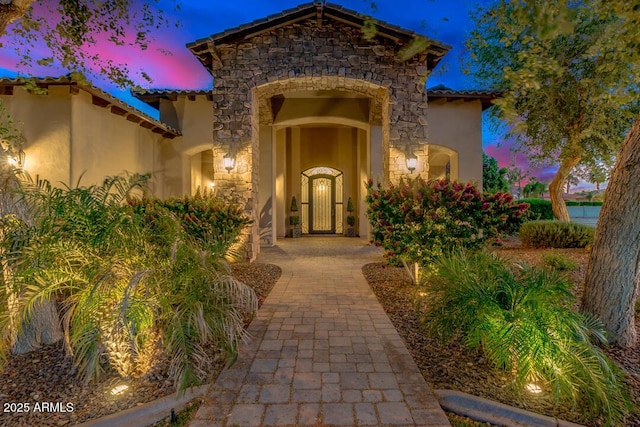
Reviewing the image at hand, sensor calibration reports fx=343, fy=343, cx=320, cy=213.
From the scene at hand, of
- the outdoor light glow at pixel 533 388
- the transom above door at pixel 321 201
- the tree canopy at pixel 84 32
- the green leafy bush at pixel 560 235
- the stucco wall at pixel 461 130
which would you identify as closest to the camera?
the outdoor light glow at pixel 533 388

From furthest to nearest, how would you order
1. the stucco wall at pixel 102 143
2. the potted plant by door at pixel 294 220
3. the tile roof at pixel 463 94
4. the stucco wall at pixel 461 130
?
the potted plant by door at pixel 294 220, the stucco wall at pixel 461 130, the tile roof at pixel 463 94, the stucco wall at pixel 102 143

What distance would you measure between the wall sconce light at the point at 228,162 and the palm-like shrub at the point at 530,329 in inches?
236

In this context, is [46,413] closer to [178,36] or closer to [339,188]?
[178,36]

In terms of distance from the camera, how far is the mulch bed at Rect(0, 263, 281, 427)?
2.46 m

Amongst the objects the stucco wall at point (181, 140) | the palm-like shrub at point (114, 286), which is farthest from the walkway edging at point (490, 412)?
the stucco wall at point (181, 140)

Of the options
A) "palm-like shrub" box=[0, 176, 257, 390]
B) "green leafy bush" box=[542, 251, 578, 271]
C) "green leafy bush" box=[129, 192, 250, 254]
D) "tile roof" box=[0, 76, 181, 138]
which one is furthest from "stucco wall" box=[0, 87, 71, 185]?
"green leafy bush" box=[542, 251, 578, 271]

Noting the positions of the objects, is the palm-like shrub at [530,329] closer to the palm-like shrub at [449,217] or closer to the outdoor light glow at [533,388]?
the outdoor light glow at [533,388]

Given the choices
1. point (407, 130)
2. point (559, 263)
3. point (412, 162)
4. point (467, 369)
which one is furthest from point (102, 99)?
point (559, 263)

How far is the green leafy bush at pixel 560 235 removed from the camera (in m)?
8.49

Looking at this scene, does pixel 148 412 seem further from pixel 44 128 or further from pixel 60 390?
pixel 44 128

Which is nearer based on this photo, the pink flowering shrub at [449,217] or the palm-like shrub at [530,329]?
the palm-like shrub at [530,329]

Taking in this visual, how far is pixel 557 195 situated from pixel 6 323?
41.6ft

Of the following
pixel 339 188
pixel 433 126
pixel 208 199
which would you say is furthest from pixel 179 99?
pixel 433 126

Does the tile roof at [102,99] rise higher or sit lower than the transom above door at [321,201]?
higher
